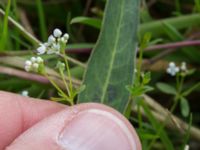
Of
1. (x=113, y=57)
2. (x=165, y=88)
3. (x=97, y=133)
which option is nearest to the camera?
(x=97, y=133)

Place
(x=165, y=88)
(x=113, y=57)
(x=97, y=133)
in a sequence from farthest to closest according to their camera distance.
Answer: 1. (x=165, y=88)
2. (x=113, y=57)
3. (x=97, y=133)

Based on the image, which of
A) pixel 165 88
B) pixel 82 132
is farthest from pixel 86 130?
pixel 165 88

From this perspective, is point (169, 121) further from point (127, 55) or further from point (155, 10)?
point (155, 10)

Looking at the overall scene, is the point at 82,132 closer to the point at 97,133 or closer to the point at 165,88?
the point at 97,133

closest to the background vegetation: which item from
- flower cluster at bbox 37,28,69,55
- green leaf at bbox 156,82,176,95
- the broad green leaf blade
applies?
green leaf at bbox 156,82,176,95

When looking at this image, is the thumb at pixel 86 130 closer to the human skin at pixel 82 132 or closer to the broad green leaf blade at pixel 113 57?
the human skin at pixel 82 132

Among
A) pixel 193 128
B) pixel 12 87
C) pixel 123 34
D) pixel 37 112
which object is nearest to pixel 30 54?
pixel 12 87
